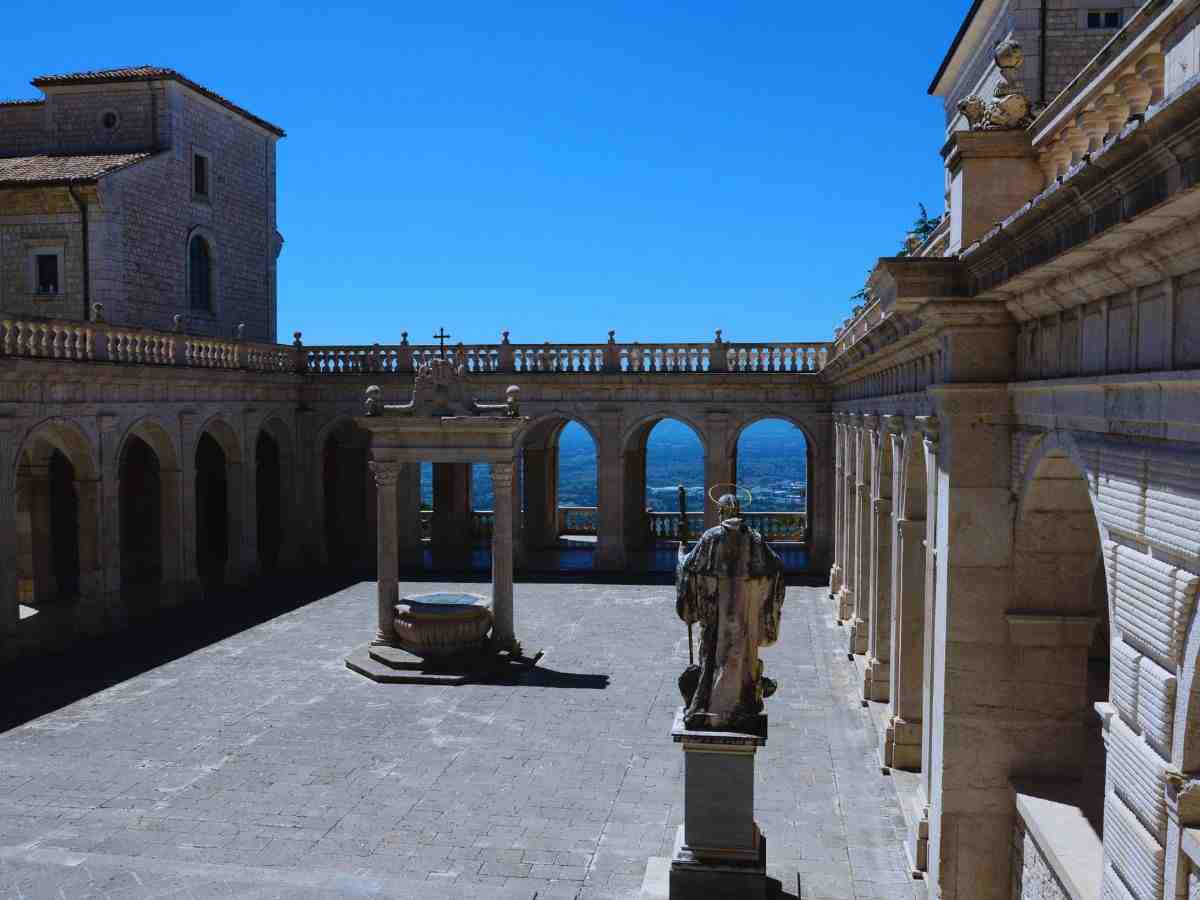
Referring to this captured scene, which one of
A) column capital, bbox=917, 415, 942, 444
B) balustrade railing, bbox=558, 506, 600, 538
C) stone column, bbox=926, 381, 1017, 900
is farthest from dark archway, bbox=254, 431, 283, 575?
stone column, bbox=926, 381, 1017, 900

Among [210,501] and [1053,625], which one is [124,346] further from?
[1053,625]

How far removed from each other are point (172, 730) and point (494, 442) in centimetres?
701

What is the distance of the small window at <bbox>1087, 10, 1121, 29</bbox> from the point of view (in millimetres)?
17125

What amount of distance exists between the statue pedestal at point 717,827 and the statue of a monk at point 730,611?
0.66 feet

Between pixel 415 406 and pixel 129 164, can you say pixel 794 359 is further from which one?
pixel 129 164

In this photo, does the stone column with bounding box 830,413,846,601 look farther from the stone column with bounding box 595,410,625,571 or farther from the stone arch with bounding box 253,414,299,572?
the stone arch with bounding box 253,414,299,572

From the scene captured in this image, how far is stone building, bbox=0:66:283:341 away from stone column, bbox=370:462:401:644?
12227mm

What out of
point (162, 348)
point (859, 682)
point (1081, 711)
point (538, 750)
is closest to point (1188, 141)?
point (1081, 711)

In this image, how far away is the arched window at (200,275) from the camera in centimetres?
3131

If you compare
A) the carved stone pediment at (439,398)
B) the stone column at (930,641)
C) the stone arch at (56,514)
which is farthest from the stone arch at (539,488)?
the stone column at (930,641)

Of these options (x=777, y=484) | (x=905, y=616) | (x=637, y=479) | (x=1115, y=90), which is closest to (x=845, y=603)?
(x=905, y=616)

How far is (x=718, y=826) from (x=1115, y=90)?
22.5 feet

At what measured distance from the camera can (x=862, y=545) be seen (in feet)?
62.0

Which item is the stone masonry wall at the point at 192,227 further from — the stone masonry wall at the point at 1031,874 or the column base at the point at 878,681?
the stone masonry wall at the point at 1031,874
